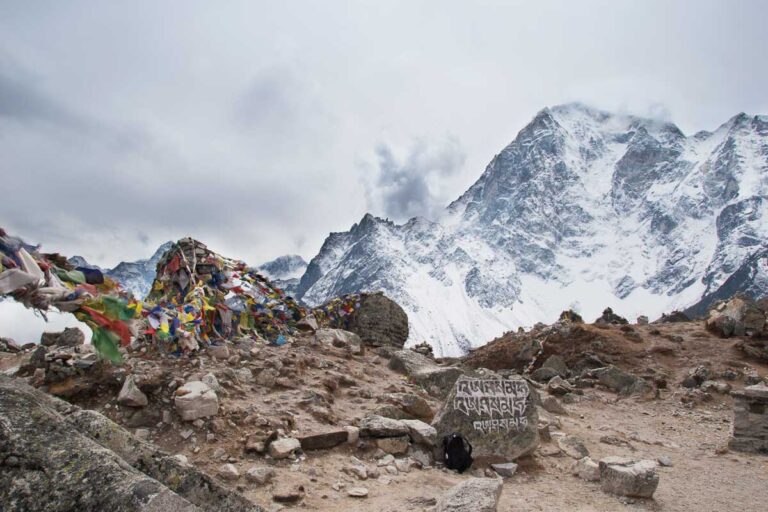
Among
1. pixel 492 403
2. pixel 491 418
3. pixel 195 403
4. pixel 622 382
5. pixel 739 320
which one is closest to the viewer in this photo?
pixel 195 403

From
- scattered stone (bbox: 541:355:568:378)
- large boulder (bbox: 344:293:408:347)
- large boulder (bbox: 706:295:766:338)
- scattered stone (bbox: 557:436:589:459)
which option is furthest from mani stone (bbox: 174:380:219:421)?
large boulder (bbox: 706:295:766:338)

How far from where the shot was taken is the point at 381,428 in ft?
24.0

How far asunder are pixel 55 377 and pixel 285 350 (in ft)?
14.9

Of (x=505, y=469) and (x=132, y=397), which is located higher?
(x=132, y=397)

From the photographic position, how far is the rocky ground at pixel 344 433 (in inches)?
237

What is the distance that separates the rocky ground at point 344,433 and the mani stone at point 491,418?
335mm

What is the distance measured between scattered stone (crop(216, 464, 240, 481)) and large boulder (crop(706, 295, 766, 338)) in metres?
21.0

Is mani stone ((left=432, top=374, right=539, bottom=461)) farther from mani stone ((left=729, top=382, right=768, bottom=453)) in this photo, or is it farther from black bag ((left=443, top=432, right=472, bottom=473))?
mani stone ((left=729, top=382, right=768, bottom=453))

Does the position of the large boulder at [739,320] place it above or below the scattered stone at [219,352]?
below

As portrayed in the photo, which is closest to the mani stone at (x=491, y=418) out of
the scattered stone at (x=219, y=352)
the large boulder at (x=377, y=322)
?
the scattered stone at (x=219, y=352)

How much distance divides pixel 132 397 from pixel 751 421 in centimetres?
1134

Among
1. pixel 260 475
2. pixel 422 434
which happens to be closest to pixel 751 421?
pixel 422 434

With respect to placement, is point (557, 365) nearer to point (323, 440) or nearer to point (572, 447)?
point (572, 447)

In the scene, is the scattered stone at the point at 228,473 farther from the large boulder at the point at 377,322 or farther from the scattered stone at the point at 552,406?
the large boulder at the point at 377,322
